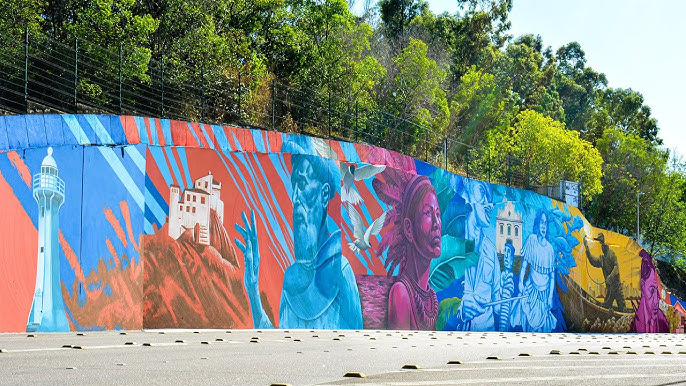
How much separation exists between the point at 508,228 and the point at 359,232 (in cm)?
935

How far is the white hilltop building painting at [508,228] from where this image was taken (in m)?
33.5

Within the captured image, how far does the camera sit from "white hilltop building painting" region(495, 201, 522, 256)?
33.5 meters

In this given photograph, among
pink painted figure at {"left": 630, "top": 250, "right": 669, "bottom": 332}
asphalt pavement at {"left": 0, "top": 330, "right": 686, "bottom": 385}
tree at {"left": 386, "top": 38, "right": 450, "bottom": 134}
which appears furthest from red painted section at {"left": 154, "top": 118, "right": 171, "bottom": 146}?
tree at {"left": 386, "top": 38, "right": 450, "bottom": 134}

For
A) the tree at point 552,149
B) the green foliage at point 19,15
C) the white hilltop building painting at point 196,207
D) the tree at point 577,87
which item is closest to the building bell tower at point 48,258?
the white hilltop building painting at point 196,207

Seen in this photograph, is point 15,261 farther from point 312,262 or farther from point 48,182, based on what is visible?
point 312,262

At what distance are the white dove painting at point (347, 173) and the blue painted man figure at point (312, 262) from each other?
1.07 ft

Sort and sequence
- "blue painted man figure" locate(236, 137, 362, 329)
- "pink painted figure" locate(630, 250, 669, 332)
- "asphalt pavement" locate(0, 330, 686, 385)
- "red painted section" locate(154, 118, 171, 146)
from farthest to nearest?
"pink painted figure" locate(630, 250, 669, 332) → "blue painted man figure" locate(236, 137, 362, 329) → "red painted section" locate(154, 118, 171, 146) → "asphalt pavement" locate(0, 330, 686, 385)

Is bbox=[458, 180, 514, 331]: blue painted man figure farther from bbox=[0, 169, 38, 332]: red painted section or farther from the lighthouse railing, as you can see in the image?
bbox=[0, 169, 38, 332]: red painted section

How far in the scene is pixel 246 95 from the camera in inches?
1288

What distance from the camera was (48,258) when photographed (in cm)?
1950

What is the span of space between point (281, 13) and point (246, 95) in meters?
13.7

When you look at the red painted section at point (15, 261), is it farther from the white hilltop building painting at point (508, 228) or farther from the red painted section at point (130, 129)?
the white hilltop building painting at point (508, 228)

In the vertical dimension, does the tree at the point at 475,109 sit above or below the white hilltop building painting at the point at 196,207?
above

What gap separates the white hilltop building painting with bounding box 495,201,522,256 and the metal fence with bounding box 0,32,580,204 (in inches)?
Result: 69.8
